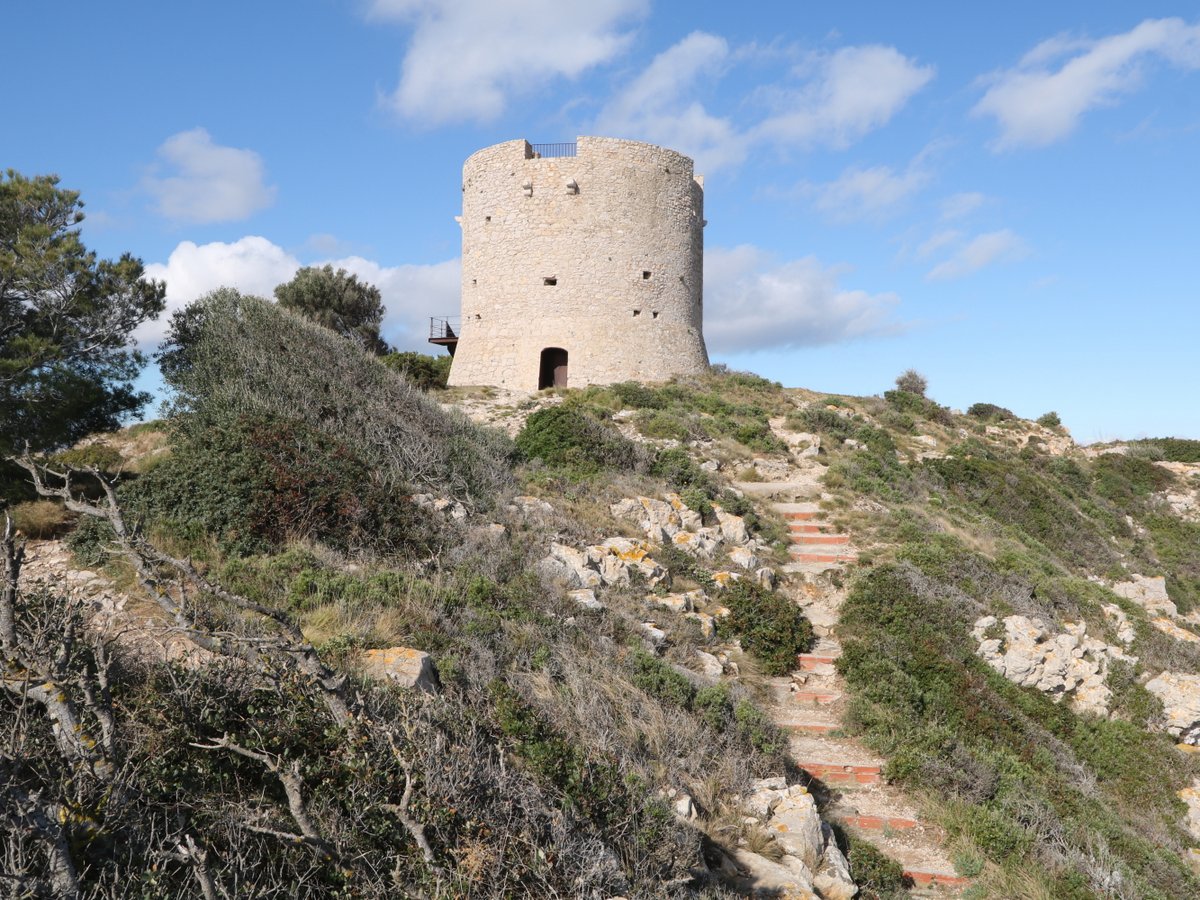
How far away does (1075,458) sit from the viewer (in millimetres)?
26562

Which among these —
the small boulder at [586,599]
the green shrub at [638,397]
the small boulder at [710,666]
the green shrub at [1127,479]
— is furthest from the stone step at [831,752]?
the green shrub at [1127,479]

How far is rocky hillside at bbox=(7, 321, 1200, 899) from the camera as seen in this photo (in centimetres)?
374

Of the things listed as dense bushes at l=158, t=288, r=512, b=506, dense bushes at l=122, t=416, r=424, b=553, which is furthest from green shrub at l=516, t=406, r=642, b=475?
dense bushes at l=122, t=416, r=424, b=553

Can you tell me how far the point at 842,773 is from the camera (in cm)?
737

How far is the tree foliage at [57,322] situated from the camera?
9.48 metres

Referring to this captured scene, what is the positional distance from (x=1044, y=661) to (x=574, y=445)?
7.76 meters

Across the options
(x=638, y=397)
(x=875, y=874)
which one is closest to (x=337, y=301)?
(x=638, y=397)

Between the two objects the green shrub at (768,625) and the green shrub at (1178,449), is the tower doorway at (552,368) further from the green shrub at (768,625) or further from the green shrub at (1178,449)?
the green shrub at (1178,449)

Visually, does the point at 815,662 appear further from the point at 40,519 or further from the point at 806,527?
the point at 40,519

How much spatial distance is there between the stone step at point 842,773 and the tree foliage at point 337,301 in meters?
25.3

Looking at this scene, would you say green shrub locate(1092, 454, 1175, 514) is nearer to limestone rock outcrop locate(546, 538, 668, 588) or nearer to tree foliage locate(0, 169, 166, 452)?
limestone rock outcrop locate(546, 538, 668, 588)

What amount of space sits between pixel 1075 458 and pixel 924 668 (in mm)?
21418

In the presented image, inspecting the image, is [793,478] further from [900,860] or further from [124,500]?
[124,500]

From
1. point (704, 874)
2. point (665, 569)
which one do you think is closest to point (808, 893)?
point (704, 874)
